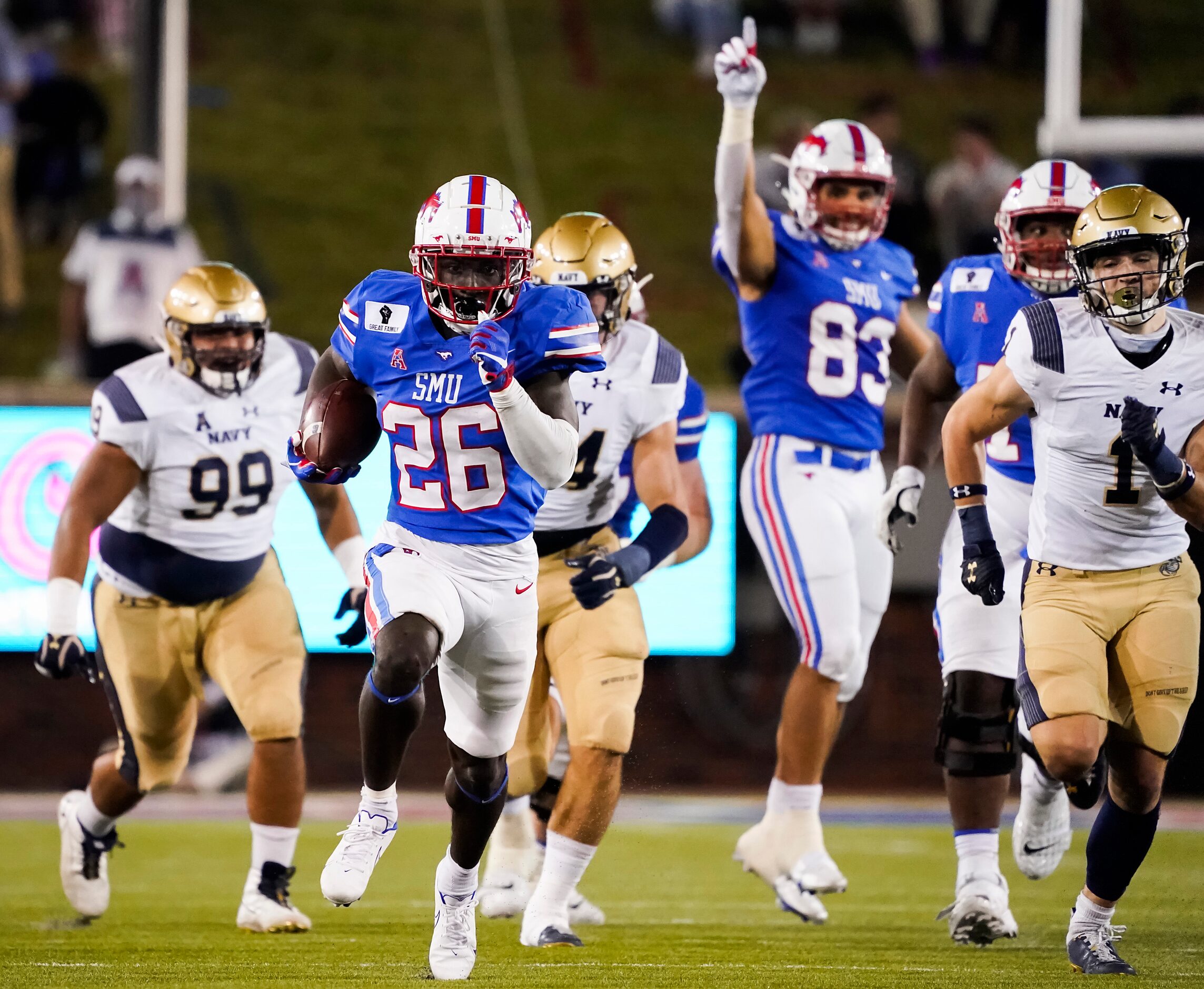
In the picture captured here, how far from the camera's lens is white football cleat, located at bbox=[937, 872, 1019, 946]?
5.13m

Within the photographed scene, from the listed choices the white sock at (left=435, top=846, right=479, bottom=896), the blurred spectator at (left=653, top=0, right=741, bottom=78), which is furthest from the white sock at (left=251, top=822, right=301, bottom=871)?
the blurred spectator at (left=653, top=0, right=741, bottom=78)

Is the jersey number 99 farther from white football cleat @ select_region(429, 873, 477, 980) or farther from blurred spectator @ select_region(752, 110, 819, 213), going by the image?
white football cleat @ select_region(429, 873, 477, 980)

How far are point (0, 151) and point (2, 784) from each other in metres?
4.40

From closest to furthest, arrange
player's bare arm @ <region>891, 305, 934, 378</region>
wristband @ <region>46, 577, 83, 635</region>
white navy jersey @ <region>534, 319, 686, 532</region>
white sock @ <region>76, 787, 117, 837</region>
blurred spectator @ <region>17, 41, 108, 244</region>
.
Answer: wristband @ <region>46, 577, 83, 635</region>
white navy jersey @ <region>534, 319, 686, 532</region>
white sock @ <region>76, 787, 117, 837</region>
player's bare arm @ <region>891, 305, 934, 378</region>
blurred spectator @ <region>17, 41, 108, 244</region>

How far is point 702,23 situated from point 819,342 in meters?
13.0

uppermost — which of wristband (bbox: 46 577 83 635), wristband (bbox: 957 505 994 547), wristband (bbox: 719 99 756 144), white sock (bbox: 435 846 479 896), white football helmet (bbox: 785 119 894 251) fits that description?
wristband (bbox: 719 99 756 144)

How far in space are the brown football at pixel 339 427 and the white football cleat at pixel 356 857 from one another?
2.69 feet

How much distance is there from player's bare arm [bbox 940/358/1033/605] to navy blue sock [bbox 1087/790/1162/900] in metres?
0.60

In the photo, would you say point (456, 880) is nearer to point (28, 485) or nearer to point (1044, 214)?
point (1044, 214)

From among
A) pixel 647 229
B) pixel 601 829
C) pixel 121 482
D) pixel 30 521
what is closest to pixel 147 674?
pixel 121 482

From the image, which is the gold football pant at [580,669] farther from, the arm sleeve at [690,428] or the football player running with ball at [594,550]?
the arm sleeve at [690,428]

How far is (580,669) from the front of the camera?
5.17 meters

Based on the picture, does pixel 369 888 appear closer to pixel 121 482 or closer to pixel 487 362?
pixel 121 482

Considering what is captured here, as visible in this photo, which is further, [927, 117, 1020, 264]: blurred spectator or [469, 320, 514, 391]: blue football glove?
[927, 117, 1020, 264]: blurred spectator
